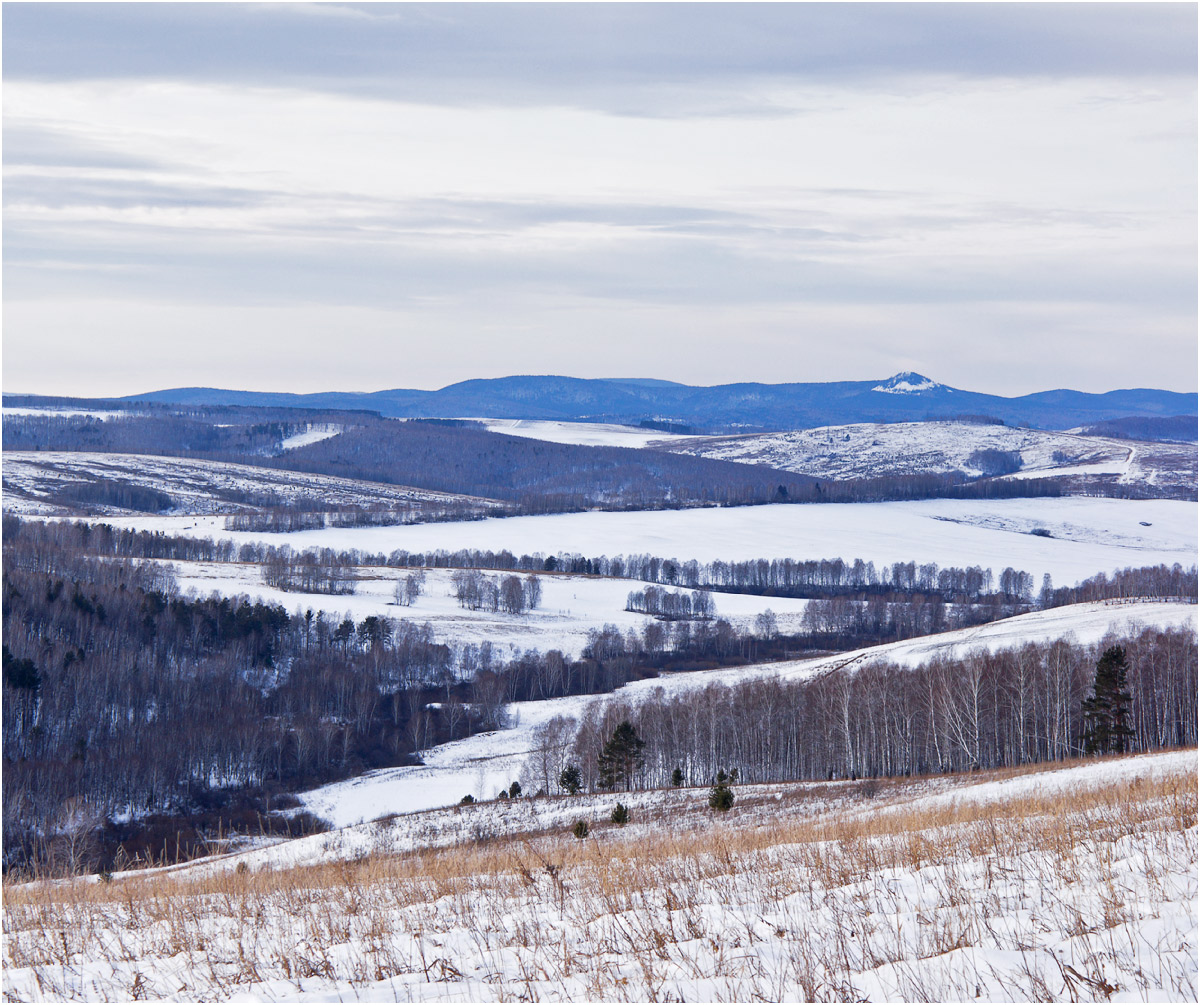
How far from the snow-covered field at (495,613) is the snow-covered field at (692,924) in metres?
96.9

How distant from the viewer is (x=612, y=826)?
111ft

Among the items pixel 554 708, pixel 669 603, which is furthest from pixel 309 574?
pixel 554 708

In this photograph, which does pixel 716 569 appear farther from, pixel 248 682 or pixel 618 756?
pixel 618 756

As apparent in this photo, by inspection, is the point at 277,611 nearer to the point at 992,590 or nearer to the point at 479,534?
the point at 479,534

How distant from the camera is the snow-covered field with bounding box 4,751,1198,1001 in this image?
8.07 m

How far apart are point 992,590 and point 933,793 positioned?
132849mm

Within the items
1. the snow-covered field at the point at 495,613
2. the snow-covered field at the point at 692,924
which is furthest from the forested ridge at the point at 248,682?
the snow-covered field at the point at 692,924

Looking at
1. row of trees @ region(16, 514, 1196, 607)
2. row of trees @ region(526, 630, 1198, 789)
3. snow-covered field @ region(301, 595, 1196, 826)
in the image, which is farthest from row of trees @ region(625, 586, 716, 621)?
row of trees @ region(526, 630, 1198, 789)

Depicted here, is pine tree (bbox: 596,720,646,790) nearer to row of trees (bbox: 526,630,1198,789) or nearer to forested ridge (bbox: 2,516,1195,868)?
row of trees (bbox: 526,630,1198,789)

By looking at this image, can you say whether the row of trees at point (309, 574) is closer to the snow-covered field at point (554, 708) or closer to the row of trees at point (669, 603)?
the row of trees at point (669, 603)

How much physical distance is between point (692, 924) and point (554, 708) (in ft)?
277

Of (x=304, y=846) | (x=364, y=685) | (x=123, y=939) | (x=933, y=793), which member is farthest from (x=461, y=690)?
(x=123, y=939)

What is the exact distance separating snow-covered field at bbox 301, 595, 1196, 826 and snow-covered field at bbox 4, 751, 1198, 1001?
5212 centimetres

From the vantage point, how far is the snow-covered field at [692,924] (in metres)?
8.07
